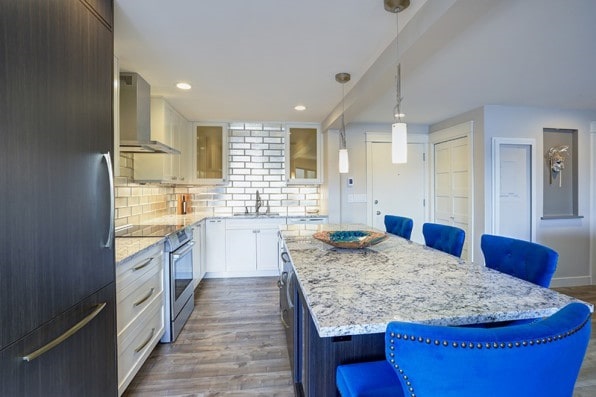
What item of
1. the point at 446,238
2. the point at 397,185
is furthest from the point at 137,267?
the point at 397,185

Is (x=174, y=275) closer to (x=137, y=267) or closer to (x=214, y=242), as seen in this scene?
(x=137, y=267)

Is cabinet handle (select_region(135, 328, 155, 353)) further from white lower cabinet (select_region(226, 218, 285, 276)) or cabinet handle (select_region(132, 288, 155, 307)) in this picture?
white lower cabinet (select_region(226, 218, 285, 276))

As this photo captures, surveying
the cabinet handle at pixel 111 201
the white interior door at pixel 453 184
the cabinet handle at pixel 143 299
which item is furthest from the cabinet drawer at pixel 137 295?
the white interior door at pixel 453 184

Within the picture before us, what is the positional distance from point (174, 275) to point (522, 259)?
2.45 m

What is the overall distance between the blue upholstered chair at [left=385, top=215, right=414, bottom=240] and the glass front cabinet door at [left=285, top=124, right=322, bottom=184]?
1.84m

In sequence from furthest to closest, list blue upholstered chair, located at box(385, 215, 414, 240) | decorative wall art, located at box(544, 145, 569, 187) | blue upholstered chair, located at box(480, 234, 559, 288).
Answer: decorative wall art, located at box(544, 145, 569, 187) → blue upholstered chair, located at box(385, 215, 414, 240) → blue upholstered chair, located at box(480, 234, 559, 288)

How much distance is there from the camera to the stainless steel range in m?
2.46

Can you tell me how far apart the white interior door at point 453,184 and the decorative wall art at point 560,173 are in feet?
3.34

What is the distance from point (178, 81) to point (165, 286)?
190cm

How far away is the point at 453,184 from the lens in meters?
4.27

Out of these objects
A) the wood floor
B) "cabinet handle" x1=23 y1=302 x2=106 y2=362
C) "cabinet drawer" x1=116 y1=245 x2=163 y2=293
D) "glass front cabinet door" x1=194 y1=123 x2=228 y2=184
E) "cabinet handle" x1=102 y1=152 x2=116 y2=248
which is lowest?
the wood floor

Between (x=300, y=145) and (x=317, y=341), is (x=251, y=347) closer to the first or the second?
(x=317, y=341)

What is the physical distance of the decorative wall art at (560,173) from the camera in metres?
3.90

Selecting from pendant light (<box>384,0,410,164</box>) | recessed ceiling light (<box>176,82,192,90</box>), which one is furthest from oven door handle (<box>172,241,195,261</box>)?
pendant light (<box>384,0,410,164</box>)
